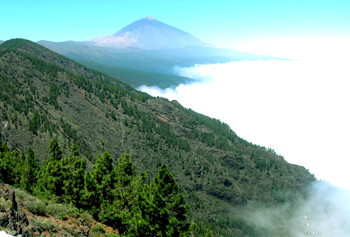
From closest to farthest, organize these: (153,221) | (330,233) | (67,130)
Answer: (153,221) → (67,130) → (330,233)

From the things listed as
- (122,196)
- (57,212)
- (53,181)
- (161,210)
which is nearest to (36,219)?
(57,212)

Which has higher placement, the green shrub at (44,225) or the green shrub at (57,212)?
the green shrub at (44,225)

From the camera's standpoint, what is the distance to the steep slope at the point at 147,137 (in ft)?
223

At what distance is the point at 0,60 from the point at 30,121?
1752 inches

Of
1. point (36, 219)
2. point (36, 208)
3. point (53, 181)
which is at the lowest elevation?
point (53, 181)

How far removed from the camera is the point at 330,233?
80812 mm

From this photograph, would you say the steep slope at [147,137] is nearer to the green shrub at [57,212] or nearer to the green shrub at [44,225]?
the green shrub at [57,212]

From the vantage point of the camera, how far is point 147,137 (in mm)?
97688

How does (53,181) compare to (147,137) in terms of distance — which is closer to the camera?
(53,181)

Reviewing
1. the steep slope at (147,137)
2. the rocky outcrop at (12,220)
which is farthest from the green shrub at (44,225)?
the steep slope at (147,137)

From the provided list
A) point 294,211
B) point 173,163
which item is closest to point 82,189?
point 173,163

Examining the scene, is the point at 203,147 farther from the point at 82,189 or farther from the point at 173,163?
the point at 82,189

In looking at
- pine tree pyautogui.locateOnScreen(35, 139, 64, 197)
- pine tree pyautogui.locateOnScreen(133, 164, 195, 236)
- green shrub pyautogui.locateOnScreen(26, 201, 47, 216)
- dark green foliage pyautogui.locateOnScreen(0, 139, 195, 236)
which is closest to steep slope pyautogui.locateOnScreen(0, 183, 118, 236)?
green shrub pyautogui.locateOnScreen(26, 201, 47, 216)

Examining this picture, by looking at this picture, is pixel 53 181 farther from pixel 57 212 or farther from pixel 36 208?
pixel 36 208
